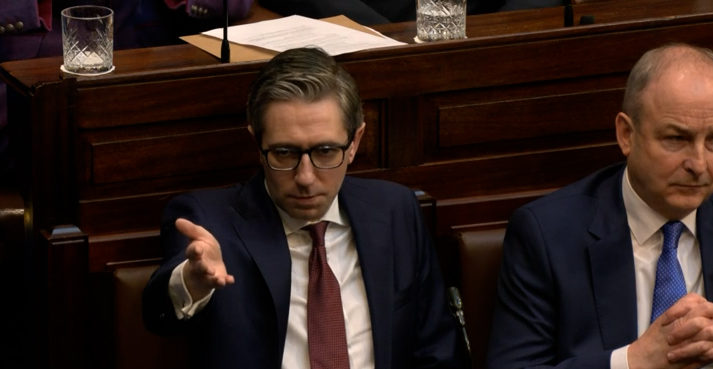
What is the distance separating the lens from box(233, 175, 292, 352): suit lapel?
94.8 inches

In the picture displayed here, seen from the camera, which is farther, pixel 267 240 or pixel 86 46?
pixel 86 46

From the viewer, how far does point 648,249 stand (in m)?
2.52

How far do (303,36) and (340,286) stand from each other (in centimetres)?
52

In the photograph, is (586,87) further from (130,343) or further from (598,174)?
(130,343)

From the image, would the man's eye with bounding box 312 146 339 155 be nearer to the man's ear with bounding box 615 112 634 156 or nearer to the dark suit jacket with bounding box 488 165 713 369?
the dark suit jacket with bounding box 488 165 713 369

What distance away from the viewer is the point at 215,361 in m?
2.39

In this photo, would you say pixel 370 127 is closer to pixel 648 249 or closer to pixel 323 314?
pixel 323 314

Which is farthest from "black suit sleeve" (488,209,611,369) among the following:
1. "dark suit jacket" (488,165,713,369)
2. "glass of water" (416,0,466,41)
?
"glass of water" (416,0,466,41)

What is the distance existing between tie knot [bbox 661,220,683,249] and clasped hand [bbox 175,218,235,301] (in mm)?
792

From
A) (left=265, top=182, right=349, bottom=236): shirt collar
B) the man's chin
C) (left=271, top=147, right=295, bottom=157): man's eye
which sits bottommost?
(left=265, top=182, right=349, bottom=236): shirt collar

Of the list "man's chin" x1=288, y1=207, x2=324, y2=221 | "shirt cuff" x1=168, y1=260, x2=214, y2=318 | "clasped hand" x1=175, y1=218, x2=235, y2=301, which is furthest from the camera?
"man's chin" x1=288, y1=207, x2=324, y2=221

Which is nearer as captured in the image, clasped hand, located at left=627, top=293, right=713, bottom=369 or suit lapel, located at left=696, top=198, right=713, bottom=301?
clasped hand, located at left=627, top=293, right=713, bottom=369

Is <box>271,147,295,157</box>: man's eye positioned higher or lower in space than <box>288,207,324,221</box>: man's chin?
higher

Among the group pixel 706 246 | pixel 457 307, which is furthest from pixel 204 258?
pixel 706 246
